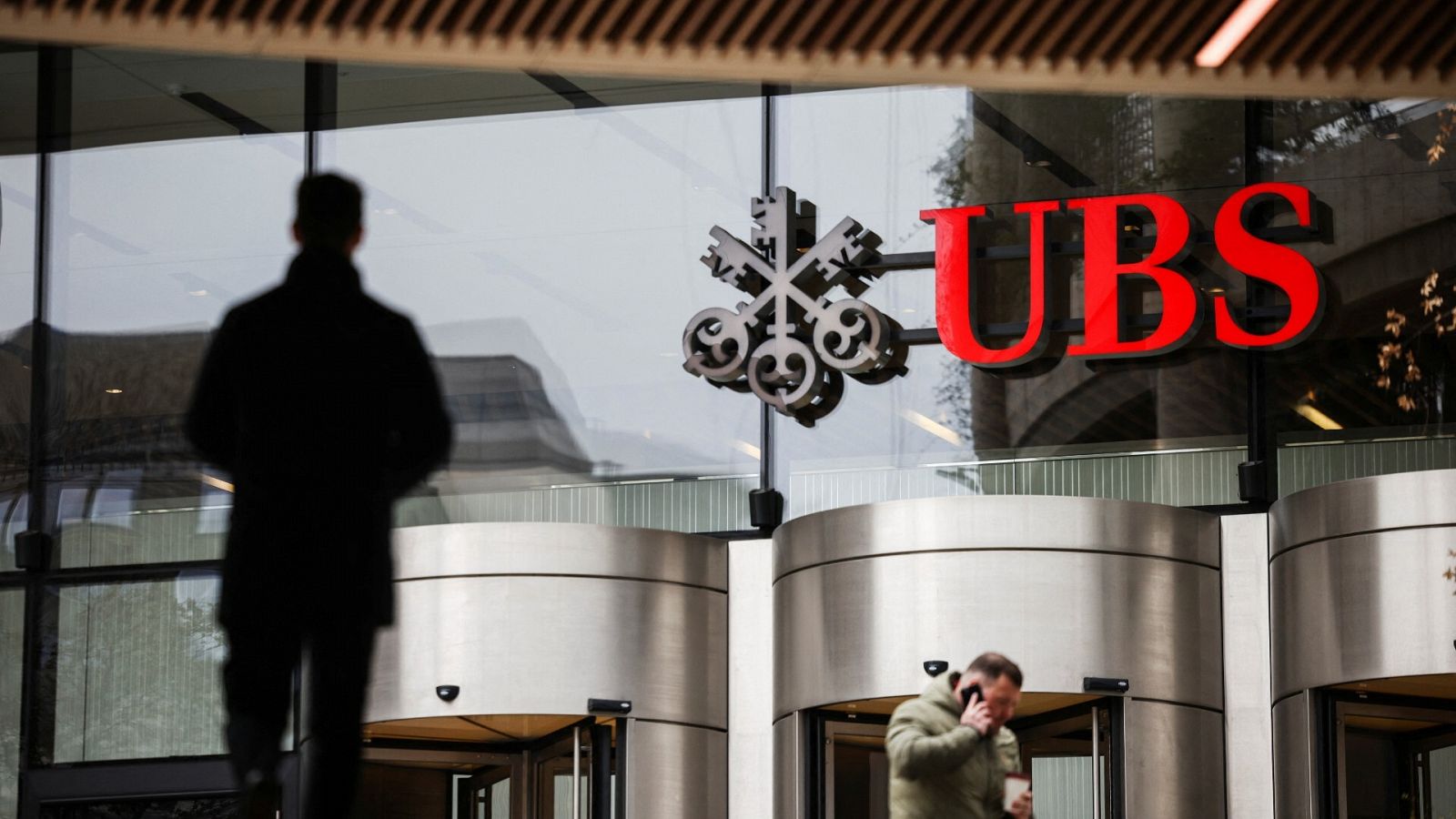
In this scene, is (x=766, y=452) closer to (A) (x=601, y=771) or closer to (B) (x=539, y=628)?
(B) (x=539, y=628)

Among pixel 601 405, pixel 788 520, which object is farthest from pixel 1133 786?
pixel 601 405

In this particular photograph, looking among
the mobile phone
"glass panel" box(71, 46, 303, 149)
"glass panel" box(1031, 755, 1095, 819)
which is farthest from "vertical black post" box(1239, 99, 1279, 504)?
the mobile phone

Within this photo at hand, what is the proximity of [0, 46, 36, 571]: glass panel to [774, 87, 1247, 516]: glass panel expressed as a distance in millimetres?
7424

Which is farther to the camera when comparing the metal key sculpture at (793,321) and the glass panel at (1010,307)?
the metal key sculpture at (793,321)

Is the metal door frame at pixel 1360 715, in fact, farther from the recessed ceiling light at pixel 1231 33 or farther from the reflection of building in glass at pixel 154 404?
the recessed ceiling light at pixel 1231 33

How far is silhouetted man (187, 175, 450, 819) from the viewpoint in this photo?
186 inches

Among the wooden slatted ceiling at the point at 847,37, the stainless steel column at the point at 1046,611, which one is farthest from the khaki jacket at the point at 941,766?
the stainless steel column at the point at 1046,611

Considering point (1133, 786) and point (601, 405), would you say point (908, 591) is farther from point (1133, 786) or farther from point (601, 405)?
point (601, 405)

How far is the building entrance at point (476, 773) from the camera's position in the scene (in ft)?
58.4

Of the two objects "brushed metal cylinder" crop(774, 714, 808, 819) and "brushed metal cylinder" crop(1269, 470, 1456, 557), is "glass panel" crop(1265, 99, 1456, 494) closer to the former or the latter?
"brushed metal cylinder" crop(1269, 470, 1456, 557)

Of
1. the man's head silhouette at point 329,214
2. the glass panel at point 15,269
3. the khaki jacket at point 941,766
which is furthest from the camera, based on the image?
the glass panel at point 15,269

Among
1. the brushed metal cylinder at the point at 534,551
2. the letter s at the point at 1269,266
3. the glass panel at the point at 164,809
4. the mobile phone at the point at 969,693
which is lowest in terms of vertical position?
the glass panel at the point at 164,809

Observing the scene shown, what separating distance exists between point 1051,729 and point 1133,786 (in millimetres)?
1020

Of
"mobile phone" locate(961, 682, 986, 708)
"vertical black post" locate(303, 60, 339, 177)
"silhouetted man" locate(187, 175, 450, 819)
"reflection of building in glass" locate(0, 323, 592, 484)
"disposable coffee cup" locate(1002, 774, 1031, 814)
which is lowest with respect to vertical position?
"disposable coffee cup" locate(1002, 774, 1031, 814)
